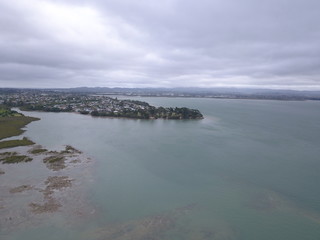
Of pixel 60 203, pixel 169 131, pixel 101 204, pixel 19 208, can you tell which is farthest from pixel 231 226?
pixel 169 131

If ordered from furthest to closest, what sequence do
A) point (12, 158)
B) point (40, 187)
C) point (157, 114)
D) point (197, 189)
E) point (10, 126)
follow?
1. point (157, 114)
2. point (10, 126)
3. point (12, 158)
4. point (197, 189)
5. point (40, 187)

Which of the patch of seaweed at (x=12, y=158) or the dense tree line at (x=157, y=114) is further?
the dense tree line at (x=157, y=114)

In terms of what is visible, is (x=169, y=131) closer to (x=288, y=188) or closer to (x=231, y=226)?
(x=288, y=188)

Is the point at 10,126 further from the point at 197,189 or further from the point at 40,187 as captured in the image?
the point at 197,189

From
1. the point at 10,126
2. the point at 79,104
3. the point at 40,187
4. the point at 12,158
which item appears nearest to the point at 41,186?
the point at 40,187

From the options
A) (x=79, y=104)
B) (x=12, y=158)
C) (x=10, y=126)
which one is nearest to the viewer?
(x=12, y=158)

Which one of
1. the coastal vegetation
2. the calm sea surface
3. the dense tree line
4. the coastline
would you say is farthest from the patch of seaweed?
the dense tree line

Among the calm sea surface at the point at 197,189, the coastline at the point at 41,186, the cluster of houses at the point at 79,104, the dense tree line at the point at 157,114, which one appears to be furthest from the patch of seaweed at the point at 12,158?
the cluster of houses at the point at 79,104

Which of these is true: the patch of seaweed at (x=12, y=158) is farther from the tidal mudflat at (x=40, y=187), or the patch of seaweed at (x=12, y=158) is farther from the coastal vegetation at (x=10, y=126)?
the coastal vegetation at (x=10, y=126)

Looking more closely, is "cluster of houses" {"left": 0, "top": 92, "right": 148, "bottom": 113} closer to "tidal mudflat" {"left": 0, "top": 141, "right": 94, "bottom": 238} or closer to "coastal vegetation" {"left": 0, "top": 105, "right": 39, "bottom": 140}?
"coastal vegetation" {"left": 0, "top": 105, "right": 39, "bottom": 140}
